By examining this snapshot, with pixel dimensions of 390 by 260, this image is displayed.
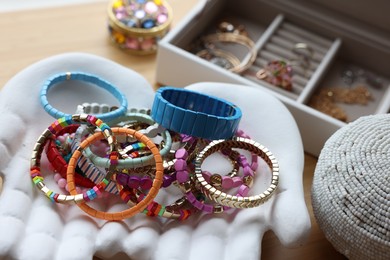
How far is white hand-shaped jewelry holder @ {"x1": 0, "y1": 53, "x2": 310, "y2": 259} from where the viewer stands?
0.90 m

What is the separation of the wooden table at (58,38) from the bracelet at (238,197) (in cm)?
22

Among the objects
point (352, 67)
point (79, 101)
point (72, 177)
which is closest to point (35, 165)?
point (72, 177)

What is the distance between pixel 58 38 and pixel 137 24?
176 mm

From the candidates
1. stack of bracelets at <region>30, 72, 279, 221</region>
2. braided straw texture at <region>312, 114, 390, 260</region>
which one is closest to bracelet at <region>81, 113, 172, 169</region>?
stack of bracelets at <region>30, 72, 279, 221</region>

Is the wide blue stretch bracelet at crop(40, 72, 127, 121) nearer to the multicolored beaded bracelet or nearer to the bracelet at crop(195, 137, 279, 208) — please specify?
the multicolored beaded bracelet

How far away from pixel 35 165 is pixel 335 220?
18.5 inches

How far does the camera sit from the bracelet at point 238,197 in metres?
0.93

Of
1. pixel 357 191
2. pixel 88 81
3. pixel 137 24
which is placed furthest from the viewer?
pixel 137 24

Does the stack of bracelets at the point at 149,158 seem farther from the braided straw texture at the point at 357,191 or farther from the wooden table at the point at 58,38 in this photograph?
the wooden table at the point at 58,38

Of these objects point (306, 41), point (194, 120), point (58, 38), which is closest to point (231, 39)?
point (306, 41)

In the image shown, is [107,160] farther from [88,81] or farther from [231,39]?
[231,39]

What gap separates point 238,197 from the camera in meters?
0.94

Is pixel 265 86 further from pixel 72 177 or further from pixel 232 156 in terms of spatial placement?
pixel 72 177

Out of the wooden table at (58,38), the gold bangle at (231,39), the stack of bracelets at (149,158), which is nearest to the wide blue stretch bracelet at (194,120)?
the stack of bracelets at (149,158)
